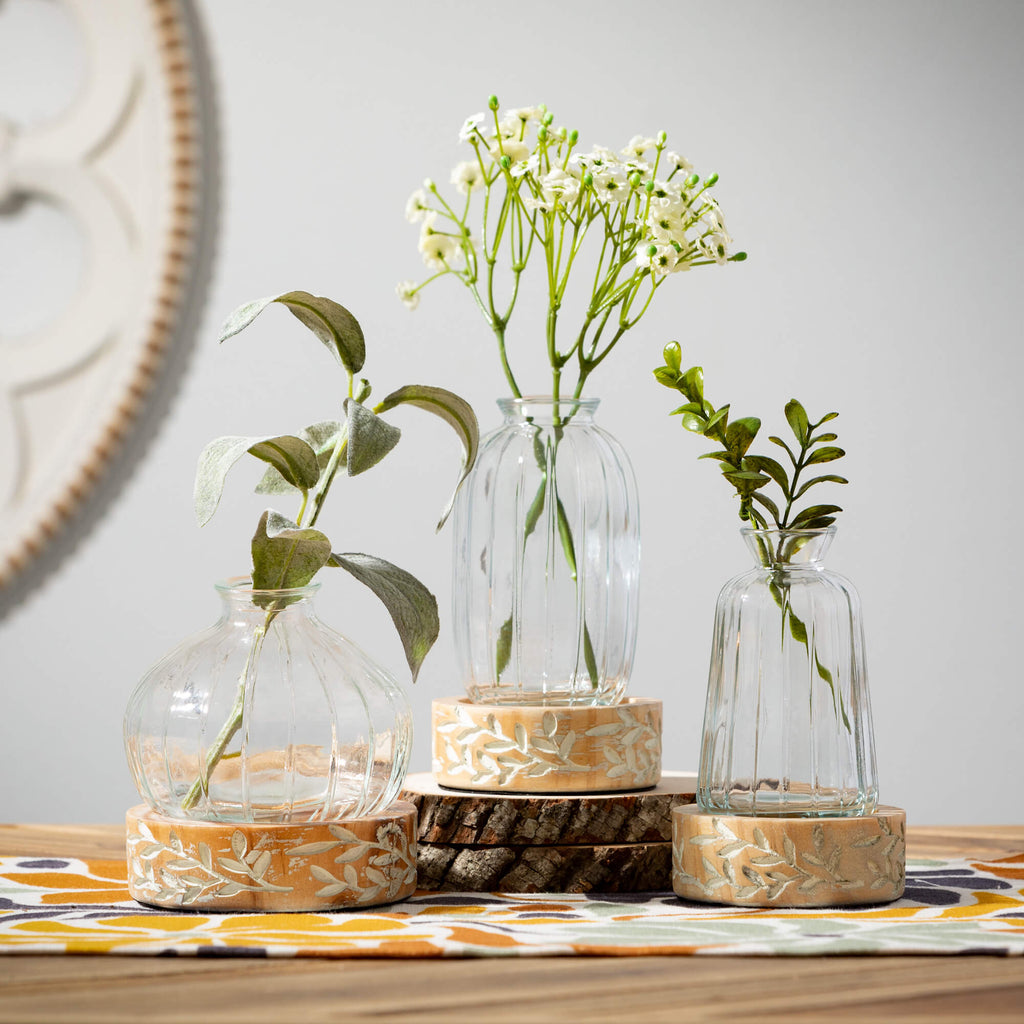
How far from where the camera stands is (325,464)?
84 cm

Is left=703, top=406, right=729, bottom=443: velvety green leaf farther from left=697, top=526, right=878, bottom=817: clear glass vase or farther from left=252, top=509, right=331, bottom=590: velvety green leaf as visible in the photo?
left=252, top=509, right=331, bottom=590: velvety green leaf

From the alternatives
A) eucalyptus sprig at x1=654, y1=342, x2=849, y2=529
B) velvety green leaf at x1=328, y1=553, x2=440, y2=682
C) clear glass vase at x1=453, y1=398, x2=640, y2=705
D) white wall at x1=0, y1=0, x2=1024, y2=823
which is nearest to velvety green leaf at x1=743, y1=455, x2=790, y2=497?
eucalyptus sprig at x1=654, y1=342, x2=849, y2=529

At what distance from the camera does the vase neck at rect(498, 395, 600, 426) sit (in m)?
0.87

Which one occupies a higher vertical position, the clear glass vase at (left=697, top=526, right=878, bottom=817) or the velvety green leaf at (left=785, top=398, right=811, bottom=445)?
the velvety green leaf at (left=785, top=398, right=811, bottom=445)

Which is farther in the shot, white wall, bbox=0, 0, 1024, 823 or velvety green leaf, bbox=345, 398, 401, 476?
white wall, bbox=0, 0, 1024, 823

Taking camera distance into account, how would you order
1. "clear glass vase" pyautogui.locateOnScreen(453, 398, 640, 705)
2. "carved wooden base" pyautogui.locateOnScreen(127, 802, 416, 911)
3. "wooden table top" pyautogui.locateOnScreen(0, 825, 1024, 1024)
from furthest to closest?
1. "clear glass vase" pyautogui.locateOnScreen(453, 398, 640, 705)
2. "carved wooden base" pyautogui.locateOnScreen(127, 802, 416, 911)
3. "wooden table top" pyautogui.locateOnScreen(0, 825, 1024, 1024)

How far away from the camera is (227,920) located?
71 centimetres

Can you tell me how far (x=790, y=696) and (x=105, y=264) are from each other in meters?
0.90

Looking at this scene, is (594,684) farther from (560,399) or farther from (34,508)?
(34,508)

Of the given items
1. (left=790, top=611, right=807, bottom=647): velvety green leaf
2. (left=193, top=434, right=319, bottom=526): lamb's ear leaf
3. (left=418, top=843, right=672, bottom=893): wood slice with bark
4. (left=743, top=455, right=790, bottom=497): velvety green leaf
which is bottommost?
(left=418, top=843, right=672, bottom=893): wood slice with bark

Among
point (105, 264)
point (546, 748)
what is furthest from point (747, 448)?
point (105, 264)

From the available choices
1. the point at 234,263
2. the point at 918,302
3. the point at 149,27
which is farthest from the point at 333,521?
the point at 918,302

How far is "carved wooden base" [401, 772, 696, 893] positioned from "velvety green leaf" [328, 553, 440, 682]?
0.11m

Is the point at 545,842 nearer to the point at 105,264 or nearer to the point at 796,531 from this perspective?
the point at 796,531
